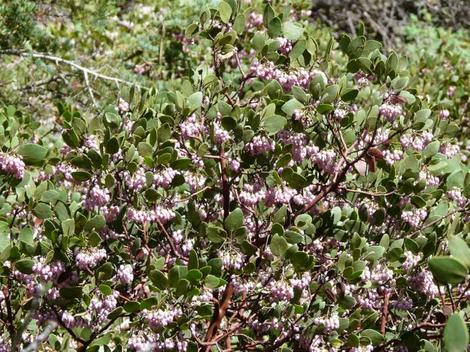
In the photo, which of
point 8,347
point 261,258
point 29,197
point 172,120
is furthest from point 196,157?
point 8,347

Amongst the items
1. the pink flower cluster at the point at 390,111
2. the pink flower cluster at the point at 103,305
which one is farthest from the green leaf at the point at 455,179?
the pink flower cluster at the point at 103,305

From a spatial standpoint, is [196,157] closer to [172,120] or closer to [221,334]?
[172,120]

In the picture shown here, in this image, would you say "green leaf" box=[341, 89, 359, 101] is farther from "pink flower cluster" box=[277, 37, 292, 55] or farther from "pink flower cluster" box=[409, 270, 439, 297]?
"pink flower cluster" box=[409, 270, 439, 297]

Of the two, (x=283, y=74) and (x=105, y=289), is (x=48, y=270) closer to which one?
(x=105, y=289)

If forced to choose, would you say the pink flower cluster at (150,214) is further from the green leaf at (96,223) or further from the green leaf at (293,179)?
the green leaf at (293,179)

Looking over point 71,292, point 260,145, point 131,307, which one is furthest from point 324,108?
point 71,292

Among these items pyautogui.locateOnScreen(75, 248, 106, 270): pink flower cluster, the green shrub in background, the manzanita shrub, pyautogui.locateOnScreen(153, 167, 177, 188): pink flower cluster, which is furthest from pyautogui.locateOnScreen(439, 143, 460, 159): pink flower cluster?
the green shrub in background
